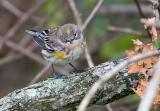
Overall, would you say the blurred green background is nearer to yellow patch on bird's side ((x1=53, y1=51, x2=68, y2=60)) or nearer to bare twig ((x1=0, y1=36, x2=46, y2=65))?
bare twig ((x1=0, y1=36, x2=46, y2=65))

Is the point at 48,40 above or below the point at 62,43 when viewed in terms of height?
above

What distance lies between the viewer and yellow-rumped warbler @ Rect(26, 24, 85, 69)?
401cm

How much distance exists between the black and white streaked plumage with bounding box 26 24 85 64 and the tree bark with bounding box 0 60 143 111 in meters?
0.93

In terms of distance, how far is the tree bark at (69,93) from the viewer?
2.98 metres

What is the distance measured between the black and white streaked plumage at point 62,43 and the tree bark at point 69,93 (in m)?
0.93

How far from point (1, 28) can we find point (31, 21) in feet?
2.08

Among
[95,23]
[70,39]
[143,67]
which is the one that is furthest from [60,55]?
[95,23]

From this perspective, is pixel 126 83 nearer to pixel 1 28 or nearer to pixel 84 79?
pixel 84 79

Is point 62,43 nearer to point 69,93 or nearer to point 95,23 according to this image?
point 69,93

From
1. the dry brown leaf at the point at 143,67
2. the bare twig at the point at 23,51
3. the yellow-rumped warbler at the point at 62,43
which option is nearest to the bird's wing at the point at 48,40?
the yellow-rumped warbler at the point at 62,43

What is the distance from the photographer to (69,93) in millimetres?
2996

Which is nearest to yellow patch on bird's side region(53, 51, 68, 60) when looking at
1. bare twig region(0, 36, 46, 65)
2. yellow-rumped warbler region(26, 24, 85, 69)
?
yellow-rumped warbler region(26, 24, 85, 69)

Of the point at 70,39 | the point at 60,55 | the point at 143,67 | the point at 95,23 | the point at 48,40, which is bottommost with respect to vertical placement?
the point at 143,67

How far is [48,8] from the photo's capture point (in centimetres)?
696
